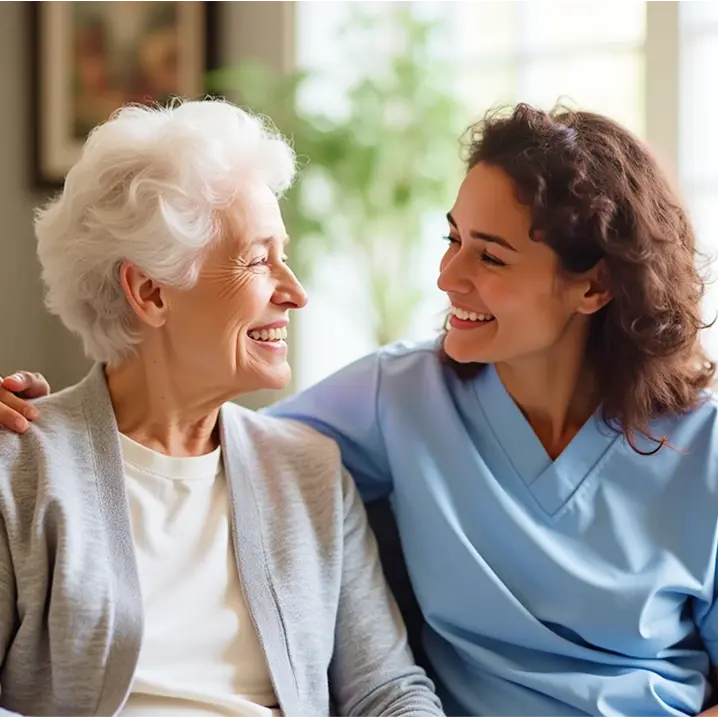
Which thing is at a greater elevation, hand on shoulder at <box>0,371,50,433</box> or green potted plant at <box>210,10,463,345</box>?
green potted plant at <box>210,10,463,345</box>

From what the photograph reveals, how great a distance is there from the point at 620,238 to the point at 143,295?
2.33ft

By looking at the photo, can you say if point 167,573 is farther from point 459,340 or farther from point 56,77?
point 56,77

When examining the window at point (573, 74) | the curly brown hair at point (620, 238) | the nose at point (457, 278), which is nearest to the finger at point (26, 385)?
the nose at point (457, 278)

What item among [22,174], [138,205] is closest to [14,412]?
[138,205]

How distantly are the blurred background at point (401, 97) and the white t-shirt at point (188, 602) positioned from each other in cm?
159

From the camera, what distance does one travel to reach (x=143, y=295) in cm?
161

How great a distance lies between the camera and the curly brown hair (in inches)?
63.7

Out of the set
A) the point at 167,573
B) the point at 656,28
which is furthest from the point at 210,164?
the point at 656,28

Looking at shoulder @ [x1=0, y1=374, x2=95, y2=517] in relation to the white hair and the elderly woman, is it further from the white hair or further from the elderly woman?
the white hair

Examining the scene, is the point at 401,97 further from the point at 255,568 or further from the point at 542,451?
the point at 255,568

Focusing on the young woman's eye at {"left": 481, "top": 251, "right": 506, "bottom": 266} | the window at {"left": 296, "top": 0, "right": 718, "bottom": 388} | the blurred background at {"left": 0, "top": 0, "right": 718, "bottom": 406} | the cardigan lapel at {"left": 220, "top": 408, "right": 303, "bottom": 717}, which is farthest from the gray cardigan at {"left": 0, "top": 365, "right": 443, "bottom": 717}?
the blurred background at {"left": 0, "top": 0, "right": 718, "bottom": 406}

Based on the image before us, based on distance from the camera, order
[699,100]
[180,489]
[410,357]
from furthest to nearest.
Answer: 1. [699,100]
2. [410,357]
3. [180,489]

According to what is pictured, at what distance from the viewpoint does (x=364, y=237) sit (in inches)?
124

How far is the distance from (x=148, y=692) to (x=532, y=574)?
0.58 metres
